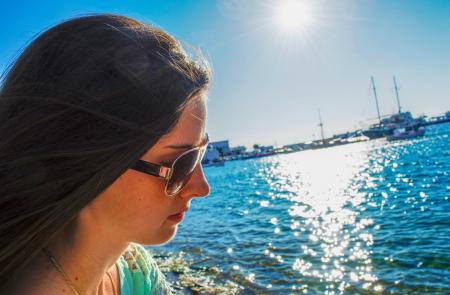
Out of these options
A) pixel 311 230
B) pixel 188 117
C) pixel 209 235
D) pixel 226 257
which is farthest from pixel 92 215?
pixel 209 235

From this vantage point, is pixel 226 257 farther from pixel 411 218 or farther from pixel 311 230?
pixel 411 218

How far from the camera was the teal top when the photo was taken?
1.88 meters

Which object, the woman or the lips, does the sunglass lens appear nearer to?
the woman

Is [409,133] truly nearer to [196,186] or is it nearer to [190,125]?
[196,186]

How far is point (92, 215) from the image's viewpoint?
4.80 feet

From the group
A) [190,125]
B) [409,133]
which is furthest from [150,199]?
[409,133]

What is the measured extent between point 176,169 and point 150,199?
199mm

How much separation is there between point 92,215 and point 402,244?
10122mm

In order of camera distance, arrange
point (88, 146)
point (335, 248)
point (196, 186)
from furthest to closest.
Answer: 1. point (335, 248)
2. point (196, 186)
3. point (88, 146)

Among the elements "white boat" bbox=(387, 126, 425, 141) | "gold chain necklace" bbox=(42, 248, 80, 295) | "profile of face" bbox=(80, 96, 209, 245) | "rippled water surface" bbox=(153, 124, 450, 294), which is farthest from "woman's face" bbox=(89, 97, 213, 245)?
"white boat" bbox=(387, 126, 425, 141)

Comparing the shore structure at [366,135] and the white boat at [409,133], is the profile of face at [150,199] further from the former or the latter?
the white boat at [409,133]

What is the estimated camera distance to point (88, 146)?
1294 mm

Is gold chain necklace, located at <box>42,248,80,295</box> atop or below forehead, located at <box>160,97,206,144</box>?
below

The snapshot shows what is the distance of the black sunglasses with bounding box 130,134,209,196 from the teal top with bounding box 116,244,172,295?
0.64m
